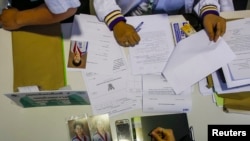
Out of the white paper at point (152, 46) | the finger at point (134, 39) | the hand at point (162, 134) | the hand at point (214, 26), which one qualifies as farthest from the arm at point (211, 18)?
the hand at point (162, 134)

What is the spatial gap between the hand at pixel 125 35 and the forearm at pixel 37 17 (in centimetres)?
17

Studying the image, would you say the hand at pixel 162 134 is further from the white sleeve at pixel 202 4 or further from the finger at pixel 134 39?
the white sleeve at pixel 202 4

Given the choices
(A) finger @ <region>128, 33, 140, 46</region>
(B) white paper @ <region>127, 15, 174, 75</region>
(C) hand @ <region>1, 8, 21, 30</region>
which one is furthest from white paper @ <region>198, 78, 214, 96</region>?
(C) hand @ <region>1, 8, 21, 30</region>

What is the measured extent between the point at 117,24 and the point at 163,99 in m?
0.28

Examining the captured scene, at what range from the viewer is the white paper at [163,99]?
3.00ft

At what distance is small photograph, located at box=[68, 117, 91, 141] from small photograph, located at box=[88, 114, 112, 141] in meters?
0.01

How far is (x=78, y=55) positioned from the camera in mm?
956

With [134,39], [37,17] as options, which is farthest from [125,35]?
[37,17]

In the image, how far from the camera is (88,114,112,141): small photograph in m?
0.88

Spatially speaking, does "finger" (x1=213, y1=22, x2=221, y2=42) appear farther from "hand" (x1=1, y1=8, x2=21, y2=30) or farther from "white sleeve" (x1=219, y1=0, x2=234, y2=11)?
"hand" (x1=1, y1=8, x2=21, y2=30)

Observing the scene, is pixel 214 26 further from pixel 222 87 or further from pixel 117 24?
pixel 117 24

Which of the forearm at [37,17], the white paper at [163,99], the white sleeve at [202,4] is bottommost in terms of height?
the white paper at [163,99]

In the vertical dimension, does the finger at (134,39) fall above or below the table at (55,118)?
above

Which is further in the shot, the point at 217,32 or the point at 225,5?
the point at 225,5
